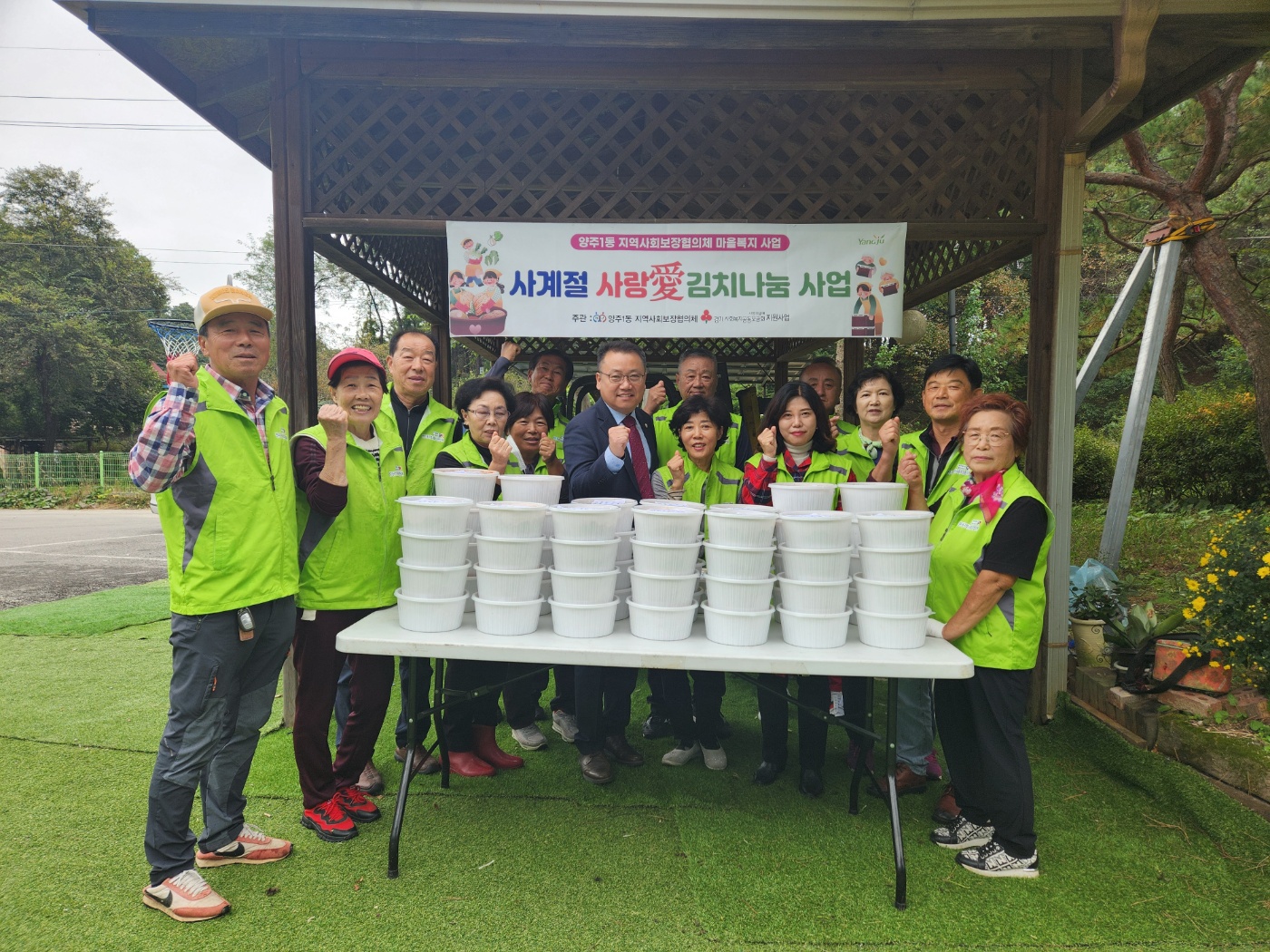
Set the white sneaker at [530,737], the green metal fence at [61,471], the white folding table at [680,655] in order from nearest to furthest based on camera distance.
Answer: the white folding table at [680,655], the white sneaker at [530,737], the green metal fence at [61,471]

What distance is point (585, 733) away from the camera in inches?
130

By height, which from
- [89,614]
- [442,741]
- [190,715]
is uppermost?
[190,715]

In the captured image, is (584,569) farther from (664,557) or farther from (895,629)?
(895,629)

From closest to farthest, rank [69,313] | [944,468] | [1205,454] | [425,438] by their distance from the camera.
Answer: [944,468] < [425,438] < [1205,454] < [69,313]

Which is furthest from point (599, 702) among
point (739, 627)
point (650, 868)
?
point (739, 627)

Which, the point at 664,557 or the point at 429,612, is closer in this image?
the point at 664,557

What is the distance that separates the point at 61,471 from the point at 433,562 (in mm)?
24322

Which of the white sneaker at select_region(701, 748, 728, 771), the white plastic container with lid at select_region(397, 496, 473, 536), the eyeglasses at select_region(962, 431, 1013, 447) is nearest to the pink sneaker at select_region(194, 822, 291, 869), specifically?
the white plastic container with lid at select_region(397, 496, 473, 536)

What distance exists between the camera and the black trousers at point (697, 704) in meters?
3.40

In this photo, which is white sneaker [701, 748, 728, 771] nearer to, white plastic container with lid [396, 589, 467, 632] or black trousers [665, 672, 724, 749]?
black trousers [665, 672, 724, 749]

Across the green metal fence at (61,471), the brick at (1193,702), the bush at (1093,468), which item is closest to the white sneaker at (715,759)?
the brick at (1193,702)

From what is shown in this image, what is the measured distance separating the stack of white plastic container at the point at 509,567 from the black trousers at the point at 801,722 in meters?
1.18

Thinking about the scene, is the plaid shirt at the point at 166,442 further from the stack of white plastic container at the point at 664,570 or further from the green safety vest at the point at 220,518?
the stack of white plastic container at the point at 664,570

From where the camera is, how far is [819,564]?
2.35 metres
